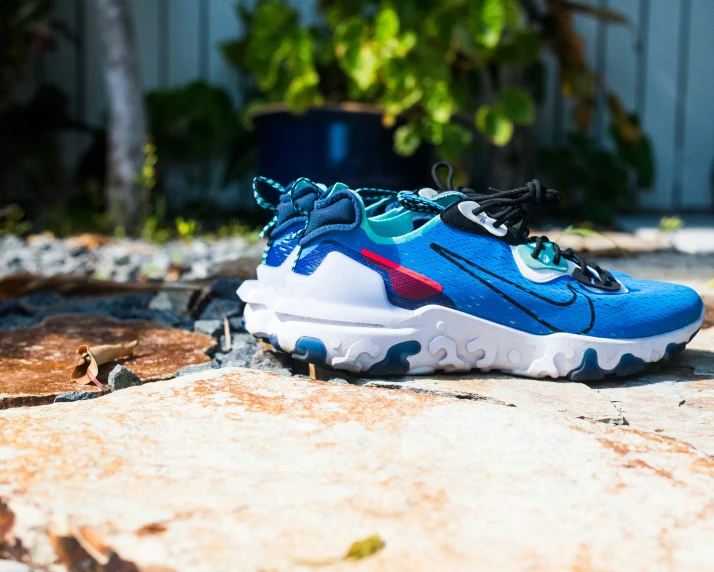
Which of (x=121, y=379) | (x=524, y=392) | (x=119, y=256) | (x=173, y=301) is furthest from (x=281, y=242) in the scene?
(x=119, y=256)

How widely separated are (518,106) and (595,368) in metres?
2.59

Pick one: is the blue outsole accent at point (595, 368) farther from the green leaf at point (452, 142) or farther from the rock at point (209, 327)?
the green leaf at point (452, 142)

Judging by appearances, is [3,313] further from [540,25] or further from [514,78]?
[540,25]

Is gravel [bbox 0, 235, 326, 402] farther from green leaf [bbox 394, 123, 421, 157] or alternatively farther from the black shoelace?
green leaf [bbox 394, 123, 421, 157]

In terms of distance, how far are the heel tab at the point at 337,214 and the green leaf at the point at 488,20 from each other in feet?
7.81

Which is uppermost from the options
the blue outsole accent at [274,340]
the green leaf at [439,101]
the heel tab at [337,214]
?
the green leaf at [439,101]

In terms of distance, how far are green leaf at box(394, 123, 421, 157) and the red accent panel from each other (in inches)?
94.3

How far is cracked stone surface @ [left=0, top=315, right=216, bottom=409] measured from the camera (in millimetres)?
1169

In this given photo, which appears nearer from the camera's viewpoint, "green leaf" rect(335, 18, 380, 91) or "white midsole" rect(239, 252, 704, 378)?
"white midsole" rect(239, 252, 704, 378)

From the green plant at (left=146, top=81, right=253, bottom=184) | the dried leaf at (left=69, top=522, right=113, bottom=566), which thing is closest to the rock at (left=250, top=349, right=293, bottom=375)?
the dried leaf at (left=69, top=522, right=113, bottom=566)

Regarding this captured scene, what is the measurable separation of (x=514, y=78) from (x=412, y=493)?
329cm

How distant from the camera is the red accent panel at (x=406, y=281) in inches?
47.3

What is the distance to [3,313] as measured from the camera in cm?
179

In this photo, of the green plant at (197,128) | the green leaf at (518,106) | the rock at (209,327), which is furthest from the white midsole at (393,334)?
the green plant at (197,128)
